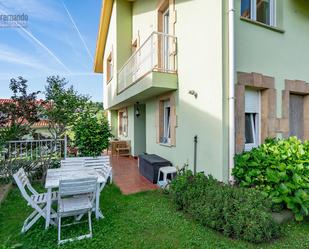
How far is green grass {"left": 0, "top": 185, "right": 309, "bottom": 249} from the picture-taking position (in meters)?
3.46

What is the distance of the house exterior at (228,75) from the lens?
16.7 feet

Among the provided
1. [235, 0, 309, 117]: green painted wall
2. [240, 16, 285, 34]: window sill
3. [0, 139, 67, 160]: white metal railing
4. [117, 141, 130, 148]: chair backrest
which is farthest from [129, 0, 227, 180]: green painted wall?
[117, 141, 130, 148]: chair backrest

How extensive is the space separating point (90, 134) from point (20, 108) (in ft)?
11.2

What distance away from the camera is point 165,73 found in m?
6.77

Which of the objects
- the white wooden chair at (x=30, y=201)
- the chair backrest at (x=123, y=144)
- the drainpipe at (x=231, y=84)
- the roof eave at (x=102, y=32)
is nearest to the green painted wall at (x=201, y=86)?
the drainpipe at (x=231, y=84)

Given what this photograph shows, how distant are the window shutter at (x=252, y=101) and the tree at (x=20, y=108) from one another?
24.0ft

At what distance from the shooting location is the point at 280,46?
238 inches

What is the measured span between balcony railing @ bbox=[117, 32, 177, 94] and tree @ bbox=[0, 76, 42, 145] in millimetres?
4066

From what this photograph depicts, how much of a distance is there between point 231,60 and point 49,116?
5.84 metres

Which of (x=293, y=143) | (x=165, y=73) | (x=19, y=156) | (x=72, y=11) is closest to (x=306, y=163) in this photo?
(x=293, y=143)

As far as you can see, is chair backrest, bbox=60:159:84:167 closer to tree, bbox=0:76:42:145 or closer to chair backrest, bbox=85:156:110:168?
chair backrest, bbox=85:156:110:168

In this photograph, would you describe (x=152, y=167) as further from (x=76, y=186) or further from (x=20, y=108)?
(x=20, y=108)

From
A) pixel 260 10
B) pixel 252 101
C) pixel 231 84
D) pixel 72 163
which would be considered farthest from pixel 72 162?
pixel 260 10

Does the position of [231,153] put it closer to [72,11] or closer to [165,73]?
[165,73]
